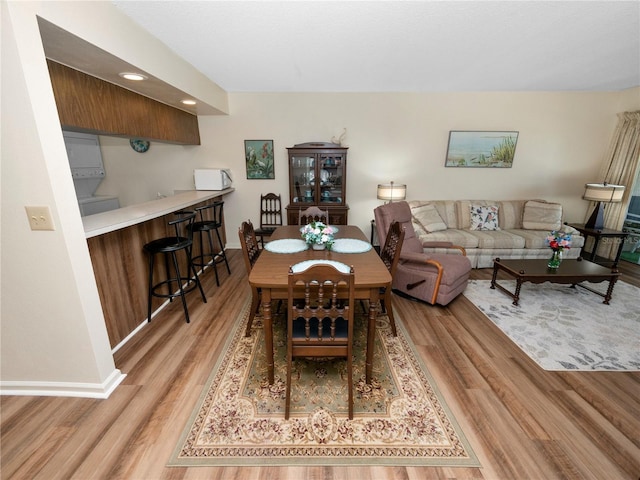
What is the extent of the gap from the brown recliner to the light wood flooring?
510 mm

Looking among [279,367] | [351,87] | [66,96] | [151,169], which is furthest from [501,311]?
[151,169]

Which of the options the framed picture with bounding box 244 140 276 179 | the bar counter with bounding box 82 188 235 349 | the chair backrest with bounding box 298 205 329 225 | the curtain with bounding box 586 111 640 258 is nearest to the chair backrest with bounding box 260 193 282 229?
the framed picture with bounding box 244 140 276 179

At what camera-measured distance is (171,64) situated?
2.63 metres

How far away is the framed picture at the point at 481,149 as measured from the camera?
4352 mm

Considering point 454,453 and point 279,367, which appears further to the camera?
point 279,367

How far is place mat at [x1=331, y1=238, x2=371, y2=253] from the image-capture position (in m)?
2.38

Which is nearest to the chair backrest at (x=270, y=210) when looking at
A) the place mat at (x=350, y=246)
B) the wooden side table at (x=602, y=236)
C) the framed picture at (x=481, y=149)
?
the place mat at (x=350, y=246)

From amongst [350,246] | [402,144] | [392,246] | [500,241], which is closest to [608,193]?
[500,241]

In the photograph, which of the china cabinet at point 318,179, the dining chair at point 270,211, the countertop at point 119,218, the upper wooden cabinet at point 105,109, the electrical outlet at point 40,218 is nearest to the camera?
the electrical outlet at point 40,218

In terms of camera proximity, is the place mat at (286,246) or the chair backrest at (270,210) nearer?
the place mat at (286,246)

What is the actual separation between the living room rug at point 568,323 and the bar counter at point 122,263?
3397 millimetres

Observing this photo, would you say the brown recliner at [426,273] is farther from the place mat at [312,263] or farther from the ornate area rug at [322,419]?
the place mat at [312,263]

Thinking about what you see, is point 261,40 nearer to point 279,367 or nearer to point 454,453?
point 279,367

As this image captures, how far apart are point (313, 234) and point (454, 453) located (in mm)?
1667
